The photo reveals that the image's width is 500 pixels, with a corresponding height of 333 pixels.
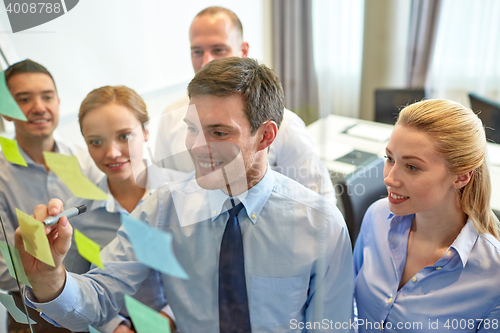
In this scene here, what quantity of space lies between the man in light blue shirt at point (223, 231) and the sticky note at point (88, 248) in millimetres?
11

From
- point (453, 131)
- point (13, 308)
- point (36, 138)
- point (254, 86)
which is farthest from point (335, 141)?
point (13, 308)

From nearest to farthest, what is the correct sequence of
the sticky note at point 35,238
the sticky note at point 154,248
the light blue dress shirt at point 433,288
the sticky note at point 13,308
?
1. the sticky note at point 154,248
2. the sticky note at point 35,238
3. the sticky note at point 13,308
4. the light blue dress shirt at point 433,288

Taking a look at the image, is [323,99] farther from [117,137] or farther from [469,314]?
[469,314]

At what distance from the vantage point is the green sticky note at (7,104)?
42 cm

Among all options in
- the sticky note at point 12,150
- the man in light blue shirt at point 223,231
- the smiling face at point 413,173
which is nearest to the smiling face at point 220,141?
the man in light blue shirt at point 223,231

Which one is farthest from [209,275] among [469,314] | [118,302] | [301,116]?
[469,314]

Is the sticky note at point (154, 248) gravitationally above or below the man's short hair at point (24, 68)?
below

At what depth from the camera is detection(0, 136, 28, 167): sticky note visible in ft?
1.48

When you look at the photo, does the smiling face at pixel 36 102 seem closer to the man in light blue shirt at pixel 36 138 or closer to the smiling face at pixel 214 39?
the man in light blue shirt at pixel 36 138

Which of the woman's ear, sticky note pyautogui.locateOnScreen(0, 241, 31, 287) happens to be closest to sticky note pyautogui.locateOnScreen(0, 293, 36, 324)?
sticky note pyautogui.locateOnScreen(0, 241, 31, 287)

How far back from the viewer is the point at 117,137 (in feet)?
1.38

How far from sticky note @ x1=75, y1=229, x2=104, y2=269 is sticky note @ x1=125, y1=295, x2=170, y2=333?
0.06 metres

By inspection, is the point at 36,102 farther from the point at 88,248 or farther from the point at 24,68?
the point at 88,248

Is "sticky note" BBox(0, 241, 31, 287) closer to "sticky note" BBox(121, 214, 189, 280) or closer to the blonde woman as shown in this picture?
"sticky note" BBox(121, 214, 189, 280)
